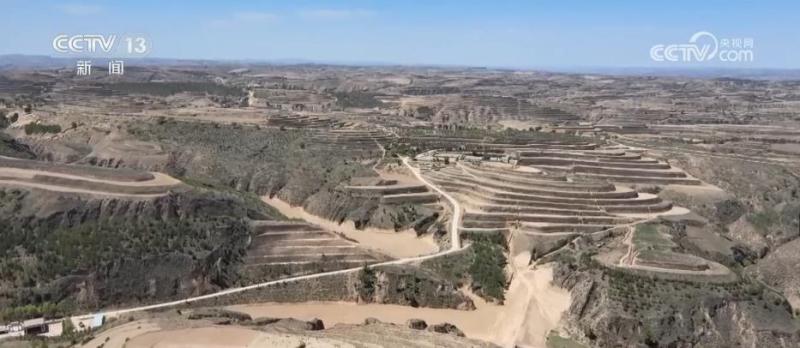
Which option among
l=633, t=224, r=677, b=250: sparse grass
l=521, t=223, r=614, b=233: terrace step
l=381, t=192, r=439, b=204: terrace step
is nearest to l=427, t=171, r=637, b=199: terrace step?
l=381, t=192, r=439, b=204: terrace step

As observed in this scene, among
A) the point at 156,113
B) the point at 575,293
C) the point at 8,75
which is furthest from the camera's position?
the point at 8,75

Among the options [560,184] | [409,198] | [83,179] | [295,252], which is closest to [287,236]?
[295,252]

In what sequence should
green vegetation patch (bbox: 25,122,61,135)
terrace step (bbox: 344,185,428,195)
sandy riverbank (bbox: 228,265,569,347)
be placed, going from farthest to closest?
1. green vegetation patch (bbox: 25,122,61,135)
2. terrace step (bbox: 344,185,428,195)
3. sandy riverbank (bbox: 228,265,569,347)

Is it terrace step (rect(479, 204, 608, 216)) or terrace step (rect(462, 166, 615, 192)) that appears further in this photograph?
terrace step (rect(462, 166, 615, 192))

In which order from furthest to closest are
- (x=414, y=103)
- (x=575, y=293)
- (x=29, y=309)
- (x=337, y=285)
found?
1. (x=414, y=103)
2. (x=337, y=285)
3. (x=575, y=293)
4. (x=29, y=309)

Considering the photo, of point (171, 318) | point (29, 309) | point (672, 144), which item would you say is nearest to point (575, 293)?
point (171, 318)

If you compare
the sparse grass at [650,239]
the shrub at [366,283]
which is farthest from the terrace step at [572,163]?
the shrub at [366,283]

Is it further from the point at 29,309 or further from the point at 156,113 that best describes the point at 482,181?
the point at 156,113

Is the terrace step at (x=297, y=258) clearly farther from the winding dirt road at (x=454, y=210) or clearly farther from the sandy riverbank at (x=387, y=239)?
the winding dirt road at (x=454, y=210)

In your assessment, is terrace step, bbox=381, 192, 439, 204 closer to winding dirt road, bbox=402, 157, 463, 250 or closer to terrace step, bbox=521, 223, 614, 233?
winding dirt road, bbox=402, 157, 463, 250
